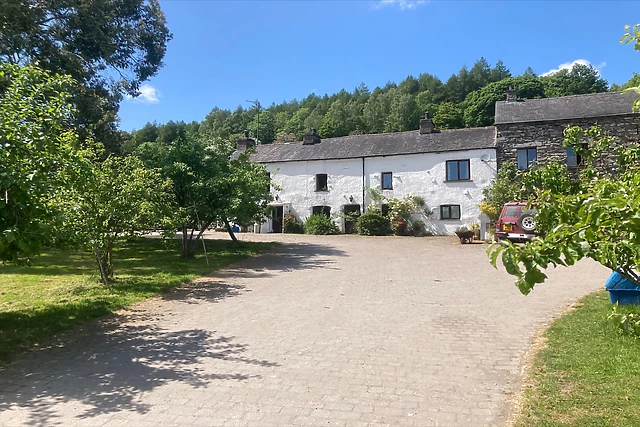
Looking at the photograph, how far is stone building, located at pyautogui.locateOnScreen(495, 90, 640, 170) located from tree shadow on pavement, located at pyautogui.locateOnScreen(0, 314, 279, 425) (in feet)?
83.5

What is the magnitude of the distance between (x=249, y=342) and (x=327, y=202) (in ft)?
85.3

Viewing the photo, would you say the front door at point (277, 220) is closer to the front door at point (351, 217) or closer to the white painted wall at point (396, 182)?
the white painted wall at point (396, 182)

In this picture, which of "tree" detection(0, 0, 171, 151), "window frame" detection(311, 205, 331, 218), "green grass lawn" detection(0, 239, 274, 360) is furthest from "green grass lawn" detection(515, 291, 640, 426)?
"window frame" detection(311, 205, 331, 218)

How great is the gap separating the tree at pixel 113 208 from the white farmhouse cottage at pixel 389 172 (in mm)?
16422

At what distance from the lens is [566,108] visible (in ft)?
92.9

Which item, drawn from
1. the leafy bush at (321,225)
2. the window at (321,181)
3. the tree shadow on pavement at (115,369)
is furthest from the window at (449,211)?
the tree shadow on pavement at (115,369)

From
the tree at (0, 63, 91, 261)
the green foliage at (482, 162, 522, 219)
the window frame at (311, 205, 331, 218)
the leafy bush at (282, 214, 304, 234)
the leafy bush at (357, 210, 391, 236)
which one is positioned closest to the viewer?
the tree at (0, 63, 91, 261)

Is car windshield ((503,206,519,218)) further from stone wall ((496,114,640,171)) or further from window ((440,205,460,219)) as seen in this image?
window ((440,205,460,219))

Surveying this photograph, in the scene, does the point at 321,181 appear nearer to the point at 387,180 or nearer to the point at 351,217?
the point at 351,217

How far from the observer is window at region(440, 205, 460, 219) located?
2914 centimetres

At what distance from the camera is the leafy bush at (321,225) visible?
30812 mm

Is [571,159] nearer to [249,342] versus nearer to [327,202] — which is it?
[327,202]

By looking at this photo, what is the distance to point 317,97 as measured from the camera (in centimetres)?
10406

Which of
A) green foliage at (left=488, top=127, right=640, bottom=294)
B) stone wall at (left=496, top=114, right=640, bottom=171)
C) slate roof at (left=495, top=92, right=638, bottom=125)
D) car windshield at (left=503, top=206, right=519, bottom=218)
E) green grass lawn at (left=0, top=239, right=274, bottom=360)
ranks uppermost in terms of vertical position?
slate roof at (left=495, top=92, right=638, bottom=125)
